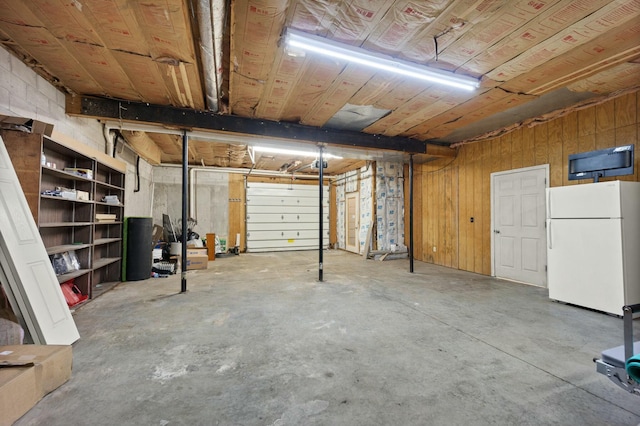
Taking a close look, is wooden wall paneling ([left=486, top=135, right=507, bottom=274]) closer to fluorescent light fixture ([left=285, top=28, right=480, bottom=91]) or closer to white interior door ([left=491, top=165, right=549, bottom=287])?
white interior door ([left=491, top=165, right=549, bottom=287])

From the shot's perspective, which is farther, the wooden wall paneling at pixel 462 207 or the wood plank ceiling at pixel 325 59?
the wooden wall paneling at pixel 462 207

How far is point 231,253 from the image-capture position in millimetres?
8398

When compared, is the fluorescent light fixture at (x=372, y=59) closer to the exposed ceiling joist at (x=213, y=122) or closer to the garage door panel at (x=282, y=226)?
the exposed ceiling joist at (x=213, y=122)

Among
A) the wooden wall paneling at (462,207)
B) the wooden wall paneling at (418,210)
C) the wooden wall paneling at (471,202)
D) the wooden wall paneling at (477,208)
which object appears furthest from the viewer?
the wooden wall paneling at (418,210)

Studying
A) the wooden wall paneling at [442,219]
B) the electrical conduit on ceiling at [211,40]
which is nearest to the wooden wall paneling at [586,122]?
the wooden wall paneling at [442,219]

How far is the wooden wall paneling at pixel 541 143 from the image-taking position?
14.1 ft

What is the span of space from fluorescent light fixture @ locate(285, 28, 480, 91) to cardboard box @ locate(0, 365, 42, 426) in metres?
2.78

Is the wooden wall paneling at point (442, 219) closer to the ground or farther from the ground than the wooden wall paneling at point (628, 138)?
closer to the ground

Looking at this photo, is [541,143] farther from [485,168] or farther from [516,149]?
[485,168]

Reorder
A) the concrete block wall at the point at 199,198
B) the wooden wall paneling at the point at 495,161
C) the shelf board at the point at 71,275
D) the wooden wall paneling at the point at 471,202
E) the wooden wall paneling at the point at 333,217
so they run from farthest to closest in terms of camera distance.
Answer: the wooden wall paneling at the point at 333,217 < the concrete block wall at the point at 199,198 < the wooden wall paneling at the point at 471,202 < the wooden wall paneling at the point at 495,161 < the shelf board at the point at 71,275

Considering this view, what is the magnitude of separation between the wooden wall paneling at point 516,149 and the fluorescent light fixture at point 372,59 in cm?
247

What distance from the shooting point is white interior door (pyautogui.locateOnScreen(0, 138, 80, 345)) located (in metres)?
1.99

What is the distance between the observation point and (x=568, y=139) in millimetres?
4031

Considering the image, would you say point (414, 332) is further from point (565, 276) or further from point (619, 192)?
point (619, 192)
